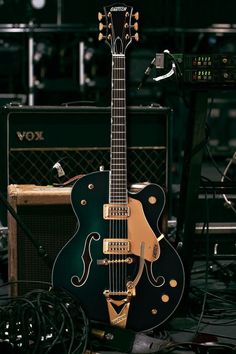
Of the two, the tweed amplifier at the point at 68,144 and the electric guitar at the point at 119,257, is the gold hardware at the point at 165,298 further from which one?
the tweed amplifier at the point at 68,144

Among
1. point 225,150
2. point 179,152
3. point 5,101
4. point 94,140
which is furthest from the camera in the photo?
point 225,150

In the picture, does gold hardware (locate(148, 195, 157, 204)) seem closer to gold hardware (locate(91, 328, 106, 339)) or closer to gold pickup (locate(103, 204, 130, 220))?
gold pickup (locate(103, 204, 130, 220))

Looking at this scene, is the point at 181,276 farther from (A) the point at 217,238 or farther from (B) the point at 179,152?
(B) the point at 179,152

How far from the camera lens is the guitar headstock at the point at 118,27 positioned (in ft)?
7.52

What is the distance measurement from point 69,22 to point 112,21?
131 inches

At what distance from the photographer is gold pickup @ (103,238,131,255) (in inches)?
85.3

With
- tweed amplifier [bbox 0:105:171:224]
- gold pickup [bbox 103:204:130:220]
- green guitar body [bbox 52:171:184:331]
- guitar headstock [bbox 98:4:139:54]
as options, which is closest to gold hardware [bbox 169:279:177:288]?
green guitar body [bbox 52:171:184:331]

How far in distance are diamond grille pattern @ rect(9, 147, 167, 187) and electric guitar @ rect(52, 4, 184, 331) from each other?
54 cm

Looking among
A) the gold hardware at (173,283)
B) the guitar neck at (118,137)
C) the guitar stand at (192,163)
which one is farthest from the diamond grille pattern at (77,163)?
the gold hardware at (173,283)

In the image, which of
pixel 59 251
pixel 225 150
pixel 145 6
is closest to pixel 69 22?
pixel 145 6

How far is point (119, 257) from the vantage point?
2.18 m

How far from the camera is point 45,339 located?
2.04m

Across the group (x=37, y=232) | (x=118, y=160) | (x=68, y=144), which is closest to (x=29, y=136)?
(x=68, y=144)

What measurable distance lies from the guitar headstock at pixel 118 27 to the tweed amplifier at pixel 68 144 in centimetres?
54
